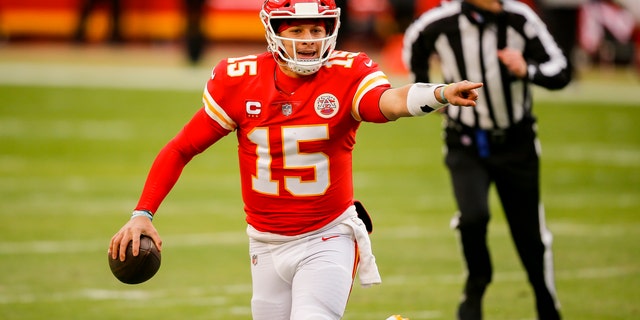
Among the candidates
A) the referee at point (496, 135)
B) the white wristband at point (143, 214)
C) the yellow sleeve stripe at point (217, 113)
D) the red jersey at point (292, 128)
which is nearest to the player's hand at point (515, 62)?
the referee at point (496, 135)

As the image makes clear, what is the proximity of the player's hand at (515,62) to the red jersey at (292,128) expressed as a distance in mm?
1463

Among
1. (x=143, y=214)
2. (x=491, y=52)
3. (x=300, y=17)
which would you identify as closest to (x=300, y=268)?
(x=143, y=214)

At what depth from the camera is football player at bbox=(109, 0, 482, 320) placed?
502cm

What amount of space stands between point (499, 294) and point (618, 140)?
8.31m

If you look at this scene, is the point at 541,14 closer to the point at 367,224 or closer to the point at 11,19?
the point at 11,19

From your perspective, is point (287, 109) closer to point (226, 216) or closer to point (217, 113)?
point (217, 113)

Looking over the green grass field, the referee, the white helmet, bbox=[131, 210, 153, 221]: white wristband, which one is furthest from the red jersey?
the green grass field

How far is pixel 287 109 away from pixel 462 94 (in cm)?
86

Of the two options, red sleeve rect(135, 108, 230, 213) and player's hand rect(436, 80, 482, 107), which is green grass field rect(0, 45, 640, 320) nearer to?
red sleeve rect(135, 108, 230, 213)

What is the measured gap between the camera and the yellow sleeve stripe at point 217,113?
5.16 meters

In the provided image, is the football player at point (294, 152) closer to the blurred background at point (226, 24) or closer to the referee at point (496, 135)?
the referee at point (496, 135)

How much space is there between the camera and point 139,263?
4.95m

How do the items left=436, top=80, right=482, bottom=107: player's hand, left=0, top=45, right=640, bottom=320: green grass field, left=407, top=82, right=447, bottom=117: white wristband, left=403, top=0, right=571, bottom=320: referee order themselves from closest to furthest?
left=436, top=80, right=482, bottom=107: player's hand → left=407, top=82, right=447, bottom=117: white wristband → left=403, top=0, right=571, bottom=320: referee → left=0, top=45, right=640, bottom=320: green grass field

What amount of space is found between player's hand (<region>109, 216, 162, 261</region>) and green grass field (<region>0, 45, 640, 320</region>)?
227cm
